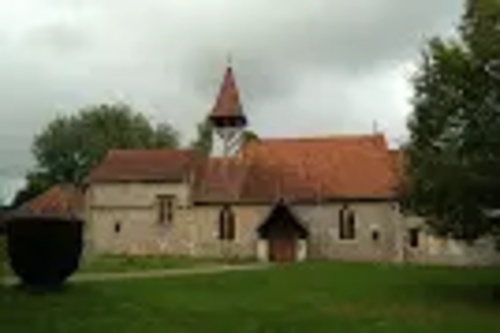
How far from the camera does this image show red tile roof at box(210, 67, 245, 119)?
59438 millimetres

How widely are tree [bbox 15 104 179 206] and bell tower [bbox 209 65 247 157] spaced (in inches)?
1378

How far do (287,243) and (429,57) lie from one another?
23.8 meters

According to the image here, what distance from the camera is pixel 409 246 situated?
5284 centimetres

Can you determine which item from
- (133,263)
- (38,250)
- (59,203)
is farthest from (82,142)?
(38,250)

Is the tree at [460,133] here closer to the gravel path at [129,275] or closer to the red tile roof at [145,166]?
the gravel path at [129,275]

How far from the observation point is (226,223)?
55000 millimetres

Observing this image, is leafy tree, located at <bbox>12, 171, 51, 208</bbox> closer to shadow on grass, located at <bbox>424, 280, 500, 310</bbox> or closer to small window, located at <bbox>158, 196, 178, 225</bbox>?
small window, located at <bbox>158, 196, 178, 225</bbox>

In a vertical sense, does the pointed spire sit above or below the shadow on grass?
above

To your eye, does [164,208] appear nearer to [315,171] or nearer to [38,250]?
[315,171]

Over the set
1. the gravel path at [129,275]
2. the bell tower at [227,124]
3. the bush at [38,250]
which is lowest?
the gravel path at [129,275]

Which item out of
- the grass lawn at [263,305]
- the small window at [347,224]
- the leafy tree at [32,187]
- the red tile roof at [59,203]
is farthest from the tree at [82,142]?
the grass lawn at [263,305]

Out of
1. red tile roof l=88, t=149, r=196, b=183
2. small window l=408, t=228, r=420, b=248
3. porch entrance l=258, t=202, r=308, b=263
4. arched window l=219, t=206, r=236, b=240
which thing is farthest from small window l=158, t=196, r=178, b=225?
small window l=408, t=228, r=420, b=248

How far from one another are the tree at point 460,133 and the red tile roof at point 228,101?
28.6 meters

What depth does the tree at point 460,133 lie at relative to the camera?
94.3 feet
